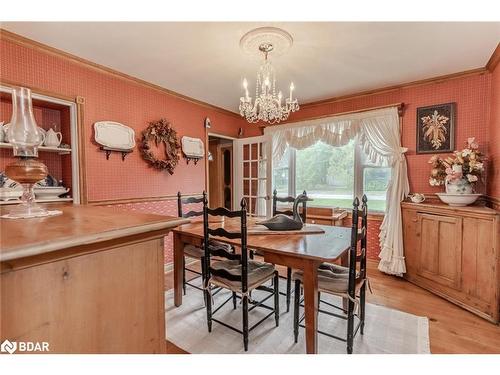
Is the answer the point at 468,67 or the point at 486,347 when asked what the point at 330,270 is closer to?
the point at 486,347

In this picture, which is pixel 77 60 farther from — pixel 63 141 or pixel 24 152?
pixel 24 152

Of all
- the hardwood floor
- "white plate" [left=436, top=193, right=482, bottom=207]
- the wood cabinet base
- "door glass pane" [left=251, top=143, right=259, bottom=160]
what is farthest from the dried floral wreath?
"white plate" [left=436, top=193, right=482, bottom=207]

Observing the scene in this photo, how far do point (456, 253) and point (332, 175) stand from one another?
184 centimetres

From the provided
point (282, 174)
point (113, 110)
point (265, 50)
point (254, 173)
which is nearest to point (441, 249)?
point (282, 174)

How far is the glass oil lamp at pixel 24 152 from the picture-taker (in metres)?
0.89

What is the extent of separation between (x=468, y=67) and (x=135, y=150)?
3869 millimetres

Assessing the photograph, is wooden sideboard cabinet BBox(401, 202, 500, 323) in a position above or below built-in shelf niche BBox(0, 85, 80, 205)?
below

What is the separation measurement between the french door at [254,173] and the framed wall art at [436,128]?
2.10 metres

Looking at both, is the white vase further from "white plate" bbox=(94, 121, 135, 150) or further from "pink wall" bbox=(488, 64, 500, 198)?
"white plate" bbox=(94, 121, 135, 150)

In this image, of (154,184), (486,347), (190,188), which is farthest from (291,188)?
(486,347)

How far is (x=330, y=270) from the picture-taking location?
6.83 feet

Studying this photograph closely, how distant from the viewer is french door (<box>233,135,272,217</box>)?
14.0ft

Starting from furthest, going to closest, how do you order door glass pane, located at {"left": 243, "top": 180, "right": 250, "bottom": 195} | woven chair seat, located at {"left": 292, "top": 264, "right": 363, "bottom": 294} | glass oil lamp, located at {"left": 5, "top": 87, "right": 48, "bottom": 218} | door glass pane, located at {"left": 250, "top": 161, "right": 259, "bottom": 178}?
door glass pane, located at {"left": 243, "top": 180, "right": 250, "bottom": 195} → door glass pane, located at {"left": 250, "top": 161, "right": 259, "bottom": 178} → woven chair seat, located at {"left": 292, "top": 264, "right": 363, "bottom": 294} → glass oil lamp, located at {"left": 5, "top": 87, "right": 48, "bottom": 218}
